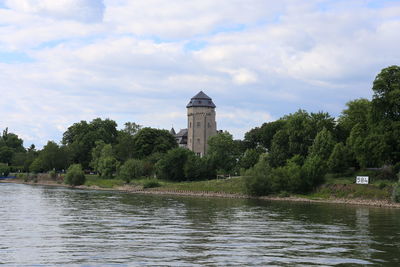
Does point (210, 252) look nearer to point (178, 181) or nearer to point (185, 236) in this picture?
point (185, 236)

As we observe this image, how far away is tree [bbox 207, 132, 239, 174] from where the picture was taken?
11244 centimetres

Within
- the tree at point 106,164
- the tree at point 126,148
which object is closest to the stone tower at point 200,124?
the tree at point 126,148

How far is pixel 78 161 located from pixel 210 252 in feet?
439

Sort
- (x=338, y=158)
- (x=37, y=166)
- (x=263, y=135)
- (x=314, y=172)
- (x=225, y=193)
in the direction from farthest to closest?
(x=37, y=166) → (x=263, y=135) → (x=225, y=193) → (x=338, y=158) → (x=314, y=172)

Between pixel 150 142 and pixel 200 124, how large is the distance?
15.0 m

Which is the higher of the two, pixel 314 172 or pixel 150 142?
pixel 150 142

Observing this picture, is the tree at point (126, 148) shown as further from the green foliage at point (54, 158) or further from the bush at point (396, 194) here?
the bush at point (396, 194)

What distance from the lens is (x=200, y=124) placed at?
477ft

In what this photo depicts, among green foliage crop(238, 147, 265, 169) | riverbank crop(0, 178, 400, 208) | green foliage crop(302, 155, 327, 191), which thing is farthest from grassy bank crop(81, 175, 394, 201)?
green foliage crop(238, 147, 265, 169)

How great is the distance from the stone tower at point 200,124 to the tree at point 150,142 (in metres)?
7.26

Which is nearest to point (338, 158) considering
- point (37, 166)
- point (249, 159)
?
point (249, 159)

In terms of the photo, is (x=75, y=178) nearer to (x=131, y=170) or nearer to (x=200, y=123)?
(x=131, y=170)

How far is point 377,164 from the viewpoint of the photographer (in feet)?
263

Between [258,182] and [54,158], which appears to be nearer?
[258,182]
